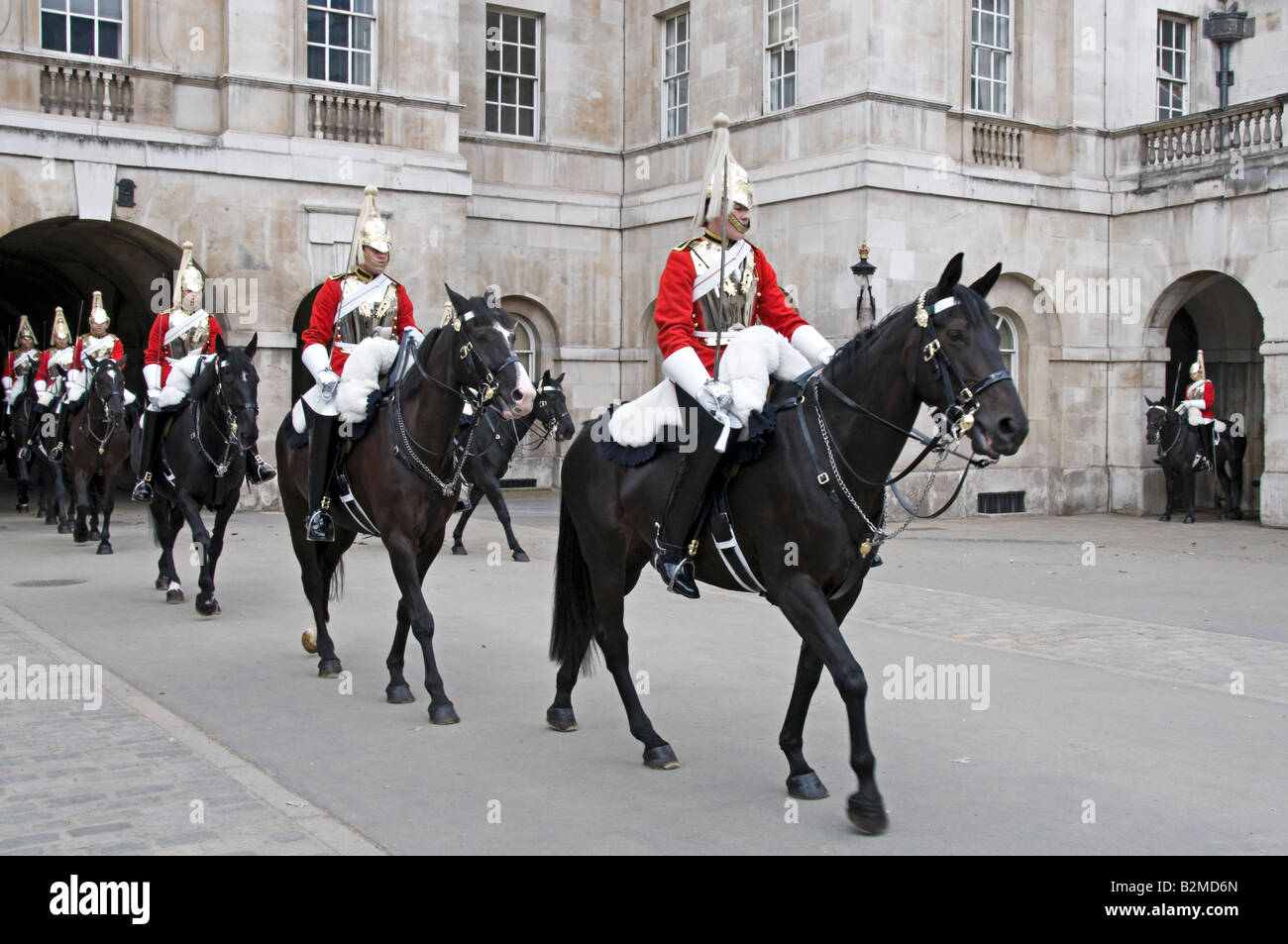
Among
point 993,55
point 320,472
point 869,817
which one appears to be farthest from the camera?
point 993,55

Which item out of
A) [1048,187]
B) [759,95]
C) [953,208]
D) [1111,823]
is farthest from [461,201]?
[1111,823]

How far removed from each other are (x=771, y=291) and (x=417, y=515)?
260 centimetres

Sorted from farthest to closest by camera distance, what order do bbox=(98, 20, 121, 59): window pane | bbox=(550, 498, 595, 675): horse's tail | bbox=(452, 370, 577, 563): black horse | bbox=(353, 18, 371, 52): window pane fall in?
1. bbox=(353, 18, 371, 52): window pane
2. bbox=(98, 20, 121, 59): window pane
3. bbox=(452, 370, 577, 563): black horse
4. bbox=(550, 498, 595, 675): horse's tail

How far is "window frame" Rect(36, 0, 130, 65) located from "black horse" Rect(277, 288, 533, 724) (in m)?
13.2

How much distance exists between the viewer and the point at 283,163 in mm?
19859

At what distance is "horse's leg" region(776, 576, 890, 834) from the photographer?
5305 mm

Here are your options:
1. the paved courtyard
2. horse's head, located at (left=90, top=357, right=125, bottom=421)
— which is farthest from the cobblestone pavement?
horse's head, located at (left=90, top=357, right=125, bottom=421)

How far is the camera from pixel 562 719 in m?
7.17

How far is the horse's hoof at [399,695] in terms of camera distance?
786 cm

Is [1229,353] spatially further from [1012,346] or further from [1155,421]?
[1012,346]

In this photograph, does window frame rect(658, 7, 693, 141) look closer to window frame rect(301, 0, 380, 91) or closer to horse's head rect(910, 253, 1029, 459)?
window frame rect(301, 0, 380, 91)

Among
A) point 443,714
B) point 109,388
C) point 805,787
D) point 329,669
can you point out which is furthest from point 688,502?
point 109,388

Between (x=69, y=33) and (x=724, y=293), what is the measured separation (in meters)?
15.9
